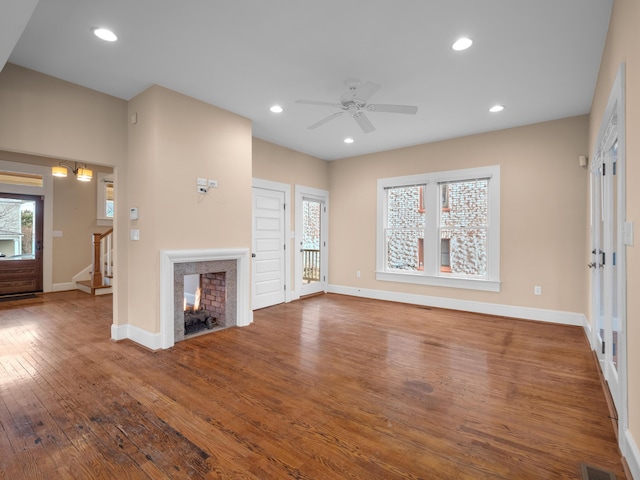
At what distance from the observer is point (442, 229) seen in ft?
17.8

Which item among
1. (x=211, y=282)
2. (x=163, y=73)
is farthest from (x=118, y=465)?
(x=163, y=73)

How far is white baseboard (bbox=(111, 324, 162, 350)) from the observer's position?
348 cm

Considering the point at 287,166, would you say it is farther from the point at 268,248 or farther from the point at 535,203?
the point at 535,203

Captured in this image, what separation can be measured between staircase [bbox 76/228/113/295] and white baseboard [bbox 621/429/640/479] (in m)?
7.79

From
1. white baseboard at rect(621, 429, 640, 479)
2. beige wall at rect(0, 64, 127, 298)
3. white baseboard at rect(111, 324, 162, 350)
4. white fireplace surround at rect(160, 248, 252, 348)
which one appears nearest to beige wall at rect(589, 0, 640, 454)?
white baseboard at rect(621, 429, 640, 479)

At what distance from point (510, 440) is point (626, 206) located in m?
1.53

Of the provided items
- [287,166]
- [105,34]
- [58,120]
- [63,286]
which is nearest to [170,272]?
[58,120]

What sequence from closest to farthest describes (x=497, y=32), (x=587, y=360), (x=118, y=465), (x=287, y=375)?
(x=118, y=465)
(x=497, y=32)
(x=287, y=375)
(x=587, y=360)

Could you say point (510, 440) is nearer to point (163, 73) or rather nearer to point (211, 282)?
point (211, 282)

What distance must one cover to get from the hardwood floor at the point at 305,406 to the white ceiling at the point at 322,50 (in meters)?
2.47

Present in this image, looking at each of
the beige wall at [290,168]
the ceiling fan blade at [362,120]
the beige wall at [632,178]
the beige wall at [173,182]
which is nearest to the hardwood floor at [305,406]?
the beige wall at [632,178]

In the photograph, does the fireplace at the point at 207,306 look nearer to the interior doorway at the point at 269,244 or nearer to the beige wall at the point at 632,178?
the interior doorway at the point at 269,244

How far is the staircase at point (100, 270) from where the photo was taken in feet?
21.7

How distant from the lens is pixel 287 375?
284 cm
